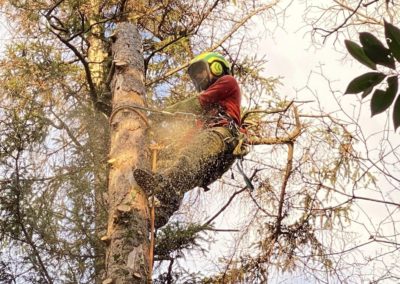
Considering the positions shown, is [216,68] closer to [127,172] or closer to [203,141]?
[203,141]

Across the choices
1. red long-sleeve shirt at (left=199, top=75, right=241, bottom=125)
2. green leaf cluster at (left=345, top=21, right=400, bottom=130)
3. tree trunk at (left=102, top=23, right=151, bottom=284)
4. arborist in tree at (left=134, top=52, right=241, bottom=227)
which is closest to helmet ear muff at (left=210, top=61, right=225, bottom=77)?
arborist in tree at (left=134, top=52, right=241, bottom=227)

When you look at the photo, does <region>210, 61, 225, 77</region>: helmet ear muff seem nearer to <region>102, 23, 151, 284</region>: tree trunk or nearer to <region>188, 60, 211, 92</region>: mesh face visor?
<region>188, 60, 211, 92</region>: mesh face visor

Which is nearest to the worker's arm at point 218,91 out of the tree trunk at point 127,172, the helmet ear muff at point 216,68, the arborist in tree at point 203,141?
the arborist in tree at point 203,141

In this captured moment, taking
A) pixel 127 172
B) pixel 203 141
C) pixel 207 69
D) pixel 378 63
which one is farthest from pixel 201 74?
pixel 378 63

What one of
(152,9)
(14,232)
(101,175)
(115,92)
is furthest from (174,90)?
(14,232)

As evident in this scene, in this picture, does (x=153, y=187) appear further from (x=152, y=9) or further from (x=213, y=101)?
(x=152, y=9)

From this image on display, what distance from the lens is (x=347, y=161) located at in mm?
4594

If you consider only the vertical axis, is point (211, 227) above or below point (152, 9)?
below

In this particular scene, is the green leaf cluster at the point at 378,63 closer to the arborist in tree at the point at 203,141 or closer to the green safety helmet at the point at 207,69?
the arborist in tree at the point at 203,141

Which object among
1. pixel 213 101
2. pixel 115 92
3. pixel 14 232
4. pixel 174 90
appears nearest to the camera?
pixel 115 92

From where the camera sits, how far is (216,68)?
479cm

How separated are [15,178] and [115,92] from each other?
3.16 feet

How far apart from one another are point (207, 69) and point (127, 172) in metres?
1.69

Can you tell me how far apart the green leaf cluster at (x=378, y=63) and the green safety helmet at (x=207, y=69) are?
11.5 ft
